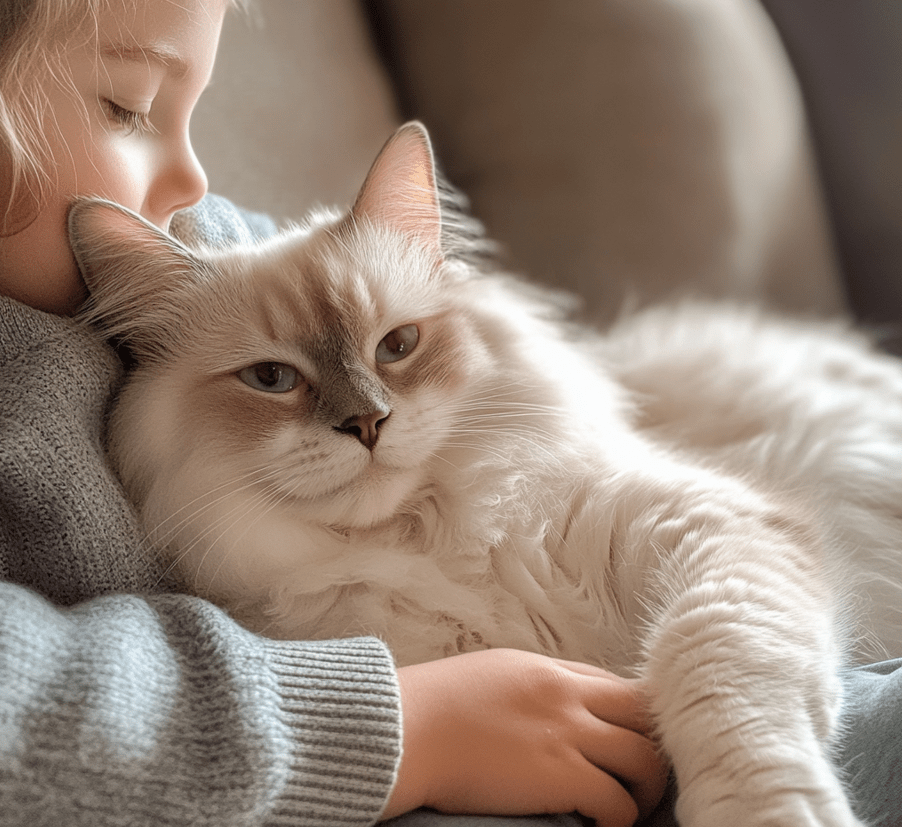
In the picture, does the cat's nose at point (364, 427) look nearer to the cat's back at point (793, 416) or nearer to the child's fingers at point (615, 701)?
the child's fingers at point (615, 701)

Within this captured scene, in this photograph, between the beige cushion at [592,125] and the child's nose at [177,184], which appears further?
the beige cushion at [592,125]

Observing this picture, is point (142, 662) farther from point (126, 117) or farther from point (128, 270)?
point (126, 117)

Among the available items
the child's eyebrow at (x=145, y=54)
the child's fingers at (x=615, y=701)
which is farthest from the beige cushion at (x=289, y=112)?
the child's fingers at (x=615, y=701)

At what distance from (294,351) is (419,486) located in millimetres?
262

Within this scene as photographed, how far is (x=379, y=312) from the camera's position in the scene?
1169mm

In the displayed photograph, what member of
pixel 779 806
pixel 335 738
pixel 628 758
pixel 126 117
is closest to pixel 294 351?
pixel 126 117

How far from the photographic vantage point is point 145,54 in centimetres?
109

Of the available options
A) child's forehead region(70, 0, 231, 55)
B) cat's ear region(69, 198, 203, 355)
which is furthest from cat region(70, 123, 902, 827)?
child's forehead region(70, 0, 231, 55)

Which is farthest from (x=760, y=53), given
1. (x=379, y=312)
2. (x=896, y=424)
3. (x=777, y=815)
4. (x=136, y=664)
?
(x=136, y=664)

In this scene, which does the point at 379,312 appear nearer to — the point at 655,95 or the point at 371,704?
the point at 371,704

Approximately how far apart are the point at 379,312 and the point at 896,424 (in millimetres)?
1086

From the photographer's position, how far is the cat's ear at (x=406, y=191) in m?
1.22

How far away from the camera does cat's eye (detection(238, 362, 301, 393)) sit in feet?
3.67

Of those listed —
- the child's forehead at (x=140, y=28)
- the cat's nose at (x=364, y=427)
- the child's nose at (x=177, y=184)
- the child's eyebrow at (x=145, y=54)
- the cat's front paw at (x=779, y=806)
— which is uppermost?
the child's forehead at (x=140, y=28)
